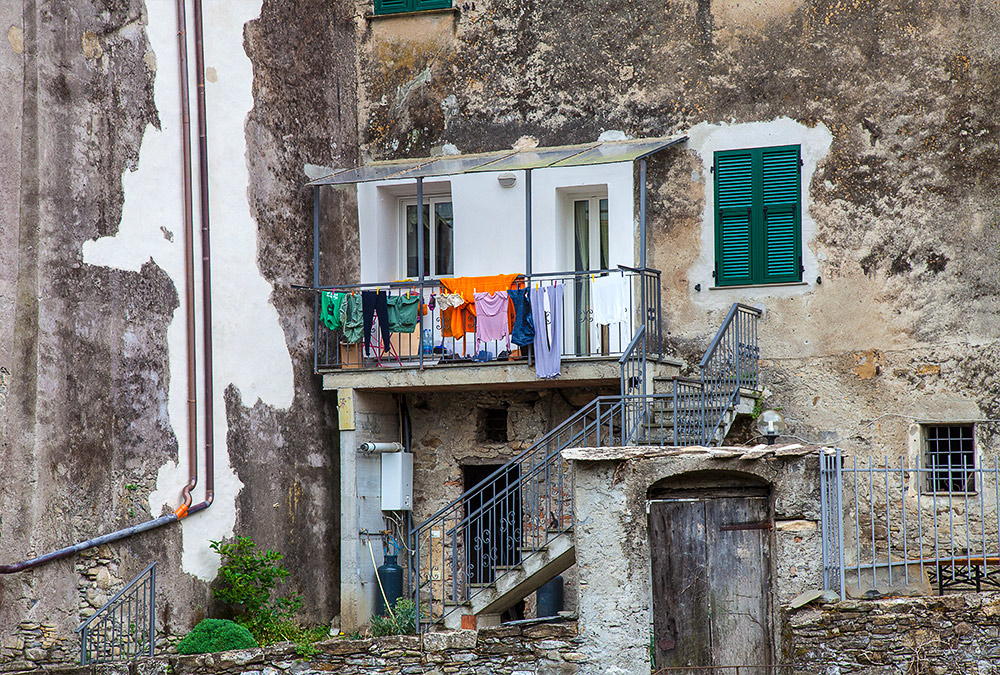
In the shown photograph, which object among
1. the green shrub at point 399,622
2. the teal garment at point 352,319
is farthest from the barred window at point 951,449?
the teal garment at point 352,319

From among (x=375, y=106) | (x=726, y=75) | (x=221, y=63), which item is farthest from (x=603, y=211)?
(x=221, y=63)

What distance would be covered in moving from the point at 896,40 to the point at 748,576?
6204 millimetres

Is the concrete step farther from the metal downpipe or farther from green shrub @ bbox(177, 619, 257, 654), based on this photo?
the metal downpipe

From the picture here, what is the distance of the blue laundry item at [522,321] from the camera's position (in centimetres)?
1339

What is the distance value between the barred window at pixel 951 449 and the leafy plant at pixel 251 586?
660 cm

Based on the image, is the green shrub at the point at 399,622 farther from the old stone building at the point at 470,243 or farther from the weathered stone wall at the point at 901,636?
the weathered stone wall at the point at 901,636

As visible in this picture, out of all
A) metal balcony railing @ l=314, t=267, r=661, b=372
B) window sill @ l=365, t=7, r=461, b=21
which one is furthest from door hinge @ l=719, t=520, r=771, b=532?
window sill @ l=365, t=7, r=461, b=21

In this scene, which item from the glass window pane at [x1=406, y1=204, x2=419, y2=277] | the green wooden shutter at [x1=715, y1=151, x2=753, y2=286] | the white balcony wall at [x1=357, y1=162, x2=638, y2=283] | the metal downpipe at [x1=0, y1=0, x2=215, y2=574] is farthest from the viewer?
the glass window pane at [x1=406, y1=204, x2=419, y2=277]

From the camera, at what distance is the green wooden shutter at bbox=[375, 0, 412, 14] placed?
15.2 m

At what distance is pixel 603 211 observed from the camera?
48.2 feet

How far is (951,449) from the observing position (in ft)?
43.3

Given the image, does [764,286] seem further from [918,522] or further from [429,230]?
[429,230]

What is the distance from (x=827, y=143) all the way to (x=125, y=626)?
8448 mm

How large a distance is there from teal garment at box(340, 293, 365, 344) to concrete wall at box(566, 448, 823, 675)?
14.0ft
